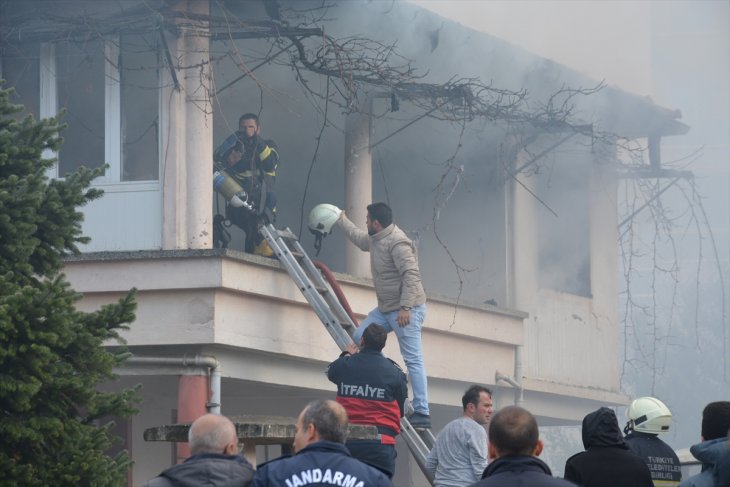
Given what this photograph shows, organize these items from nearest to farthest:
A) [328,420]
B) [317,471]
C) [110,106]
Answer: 1. [317,471]
2. [328,420]
3. [110,106]

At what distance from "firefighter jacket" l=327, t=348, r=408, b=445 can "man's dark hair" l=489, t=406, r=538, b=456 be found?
394 centimetres

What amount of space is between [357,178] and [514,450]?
353 inches

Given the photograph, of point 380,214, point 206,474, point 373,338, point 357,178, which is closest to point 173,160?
point 380,214

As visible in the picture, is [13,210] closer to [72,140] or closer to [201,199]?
[201,199]

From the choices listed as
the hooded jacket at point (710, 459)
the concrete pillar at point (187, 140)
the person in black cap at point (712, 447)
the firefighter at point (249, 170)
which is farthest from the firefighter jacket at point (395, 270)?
the hooded jacket at point (710, 459)

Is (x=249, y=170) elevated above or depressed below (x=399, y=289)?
above

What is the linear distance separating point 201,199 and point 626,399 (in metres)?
8.41

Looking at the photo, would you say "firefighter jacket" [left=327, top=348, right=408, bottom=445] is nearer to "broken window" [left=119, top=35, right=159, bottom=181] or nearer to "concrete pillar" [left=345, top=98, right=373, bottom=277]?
"broken window" [left=119, top=35, right=159, bottom=181]

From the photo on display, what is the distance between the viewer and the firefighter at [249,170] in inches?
483

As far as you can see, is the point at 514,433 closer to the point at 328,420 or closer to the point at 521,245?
the point at 328,420

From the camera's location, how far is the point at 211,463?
5.46m

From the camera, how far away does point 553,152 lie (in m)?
17.1

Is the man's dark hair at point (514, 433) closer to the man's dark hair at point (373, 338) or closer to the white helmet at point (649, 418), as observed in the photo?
the white helmet at point (649, 418)

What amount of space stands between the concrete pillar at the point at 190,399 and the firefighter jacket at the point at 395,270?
5.34ft
